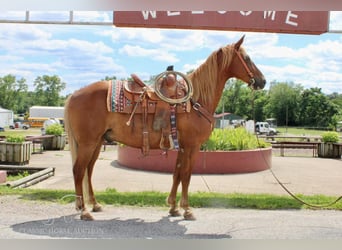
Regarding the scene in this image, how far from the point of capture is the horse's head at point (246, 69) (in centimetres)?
394

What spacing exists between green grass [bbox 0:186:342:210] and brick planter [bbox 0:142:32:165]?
2.45 m

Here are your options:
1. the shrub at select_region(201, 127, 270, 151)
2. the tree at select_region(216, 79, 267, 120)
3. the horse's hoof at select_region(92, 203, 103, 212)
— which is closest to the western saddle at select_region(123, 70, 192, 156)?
the horse's hoof at select_region(92, 203, 103, 212)

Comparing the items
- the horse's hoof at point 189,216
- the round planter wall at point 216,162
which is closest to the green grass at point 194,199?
the horse's hoof at point 189,216

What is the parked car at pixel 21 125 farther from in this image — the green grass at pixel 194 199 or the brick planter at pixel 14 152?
the brick planter at pixel 14 152

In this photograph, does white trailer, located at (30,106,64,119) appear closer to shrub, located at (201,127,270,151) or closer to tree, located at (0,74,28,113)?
tree, located at (0,74,28,113)

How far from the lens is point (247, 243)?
347cm

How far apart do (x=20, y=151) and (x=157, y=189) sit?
11.2 ft

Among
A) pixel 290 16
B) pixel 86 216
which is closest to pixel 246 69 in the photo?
pixel 290 16

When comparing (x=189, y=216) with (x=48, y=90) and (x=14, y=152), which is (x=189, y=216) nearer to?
(x=48, y=90)

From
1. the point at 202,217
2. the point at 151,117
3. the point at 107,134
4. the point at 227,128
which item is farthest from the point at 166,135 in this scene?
the point at 227,128

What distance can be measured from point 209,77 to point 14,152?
16.6 feet

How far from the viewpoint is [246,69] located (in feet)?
13.0

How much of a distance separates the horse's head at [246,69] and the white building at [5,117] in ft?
11.2

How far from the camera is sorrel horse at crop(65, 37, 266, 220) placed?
12.9ft
